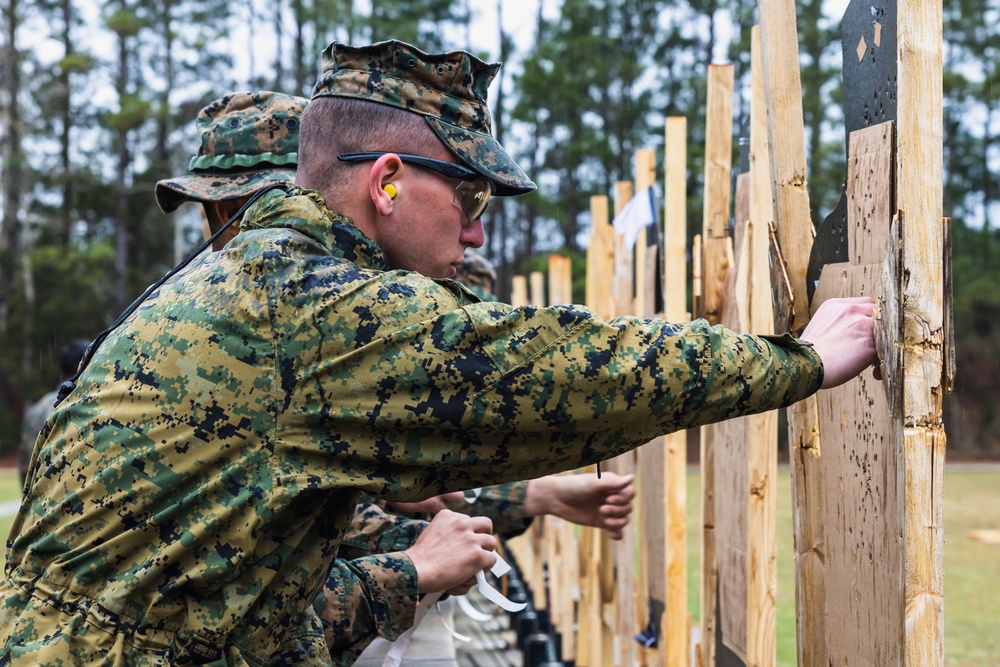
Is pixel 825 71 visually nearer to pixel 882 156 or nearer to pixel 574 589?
pixel 574 589

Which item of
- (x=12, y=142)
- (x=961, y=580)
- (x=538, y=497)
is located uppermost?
(x=12, y=142)

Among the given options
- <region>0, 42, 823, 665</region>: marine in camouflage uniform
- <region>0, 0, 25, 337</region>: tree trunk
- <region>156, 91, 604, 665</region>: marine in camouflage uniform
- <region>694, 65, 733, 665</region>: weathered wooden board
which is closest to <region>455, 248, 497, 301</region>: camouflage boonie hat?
<region>694, 65, 733, 665</region>: weathered wooden board

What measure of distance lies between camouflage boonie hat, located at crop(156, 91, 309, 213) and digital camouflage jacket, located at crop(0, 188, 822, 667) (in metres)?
1.33

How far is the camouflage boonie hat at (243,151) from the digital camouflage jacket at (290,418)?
1.33m

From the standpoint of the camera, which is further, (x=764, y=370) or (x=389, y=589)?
Result: (x=389, y=589)

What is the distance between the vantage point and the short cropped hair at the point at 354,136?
2.05 meters

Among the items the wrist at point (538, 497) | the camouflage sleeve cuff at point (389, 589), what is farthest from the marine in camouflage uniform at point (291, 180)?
the wrist at point (538, 497)

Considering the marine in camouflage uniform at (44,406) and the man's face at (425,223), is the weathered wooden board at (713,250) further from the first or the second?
the marine in camouflage uniform at (44,406)

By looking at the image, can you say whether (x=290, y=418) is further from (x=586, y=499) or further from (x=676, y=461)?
(x=676, y=461)

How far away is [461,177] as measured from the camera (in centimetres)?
207

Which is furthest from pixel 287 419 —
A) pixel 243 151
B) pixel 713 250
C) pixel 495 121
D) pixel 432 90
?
pixel 495 121

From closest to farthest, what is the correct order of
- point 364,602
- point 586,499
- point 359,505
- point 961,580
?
point 364,602
point 359,505
point 586,499
point 961,580

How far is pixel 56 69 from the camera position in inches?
1177

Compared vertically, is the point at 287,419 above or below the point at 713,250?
below
